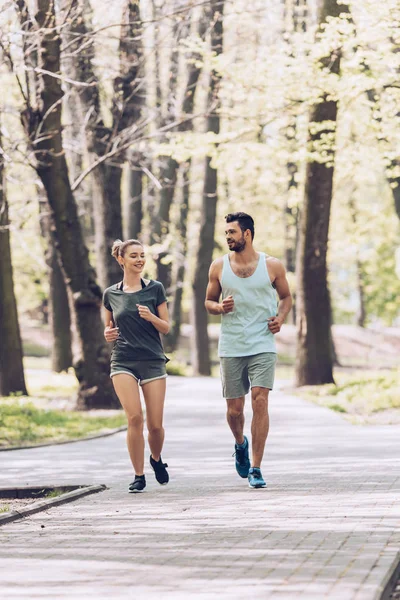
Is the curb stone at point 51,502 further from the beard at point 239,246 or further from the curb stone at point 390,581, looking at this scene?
the curb stone at point 390,581

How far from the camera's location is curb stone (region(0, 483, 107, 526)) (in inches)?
319

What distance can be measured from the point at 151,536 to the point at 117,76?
14.2 metres

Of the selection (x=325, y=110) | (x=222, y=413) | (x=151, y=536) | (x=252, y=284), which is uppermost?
(x=325, y=110)

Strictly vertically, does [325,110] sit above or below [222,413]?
above

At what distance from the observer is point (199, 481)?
33.3 feet

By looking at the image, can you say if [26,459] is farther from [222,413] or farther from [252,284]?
[222,413]

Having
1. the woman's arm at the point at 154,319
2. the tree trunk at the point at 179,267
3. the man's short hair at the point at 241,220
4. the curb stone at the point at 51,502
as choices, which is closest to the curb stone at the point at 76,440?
the curb stone at the point at 51,502

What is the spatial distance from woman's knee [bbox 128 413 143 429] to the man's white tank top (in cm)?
86

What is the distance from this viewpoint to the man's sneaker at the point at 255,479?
9.41 metres

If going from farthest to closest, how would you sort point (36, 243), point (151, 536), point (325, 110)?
point (36, 243), point (325, 110), point (151, 536)

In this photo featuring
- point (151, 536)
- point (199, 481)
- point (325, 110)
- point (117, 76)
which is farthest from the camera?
point (325, 110)

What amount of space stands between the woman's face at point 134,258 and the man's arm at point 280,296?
1.05 m

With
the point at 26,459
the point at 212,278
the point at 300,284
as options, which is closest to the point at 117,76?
the point at 300,284

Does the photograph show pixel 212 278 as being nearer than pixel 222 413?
Yes
